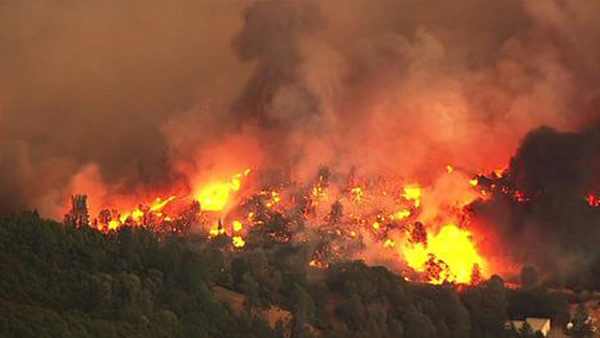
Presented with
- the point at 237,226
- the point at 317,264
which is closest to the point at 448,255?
the point at 317,264

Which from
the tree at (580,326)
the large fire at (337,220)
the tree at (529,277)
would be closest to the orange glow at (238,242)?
the large fire at (337,220)

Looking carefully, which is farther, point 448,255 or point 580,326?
point 448,255

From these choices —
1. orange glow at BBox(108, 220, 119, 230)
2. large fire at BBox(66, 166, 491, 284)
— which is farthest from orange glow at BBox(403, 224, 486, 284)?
orange glow at BBox(108, 220, 119, 230)

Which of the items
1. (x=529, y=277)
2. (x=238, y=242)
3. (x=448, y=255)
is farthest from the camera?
(x=448, y=255)

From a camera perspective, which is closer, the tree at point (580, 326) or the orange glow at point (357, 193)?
the tree at point (580, 326)

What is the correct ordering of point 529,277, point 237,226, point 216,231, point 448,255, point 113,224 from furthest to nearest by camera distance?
point 113,224
point 448,255
point 237,226
point 216,231
point 529,277

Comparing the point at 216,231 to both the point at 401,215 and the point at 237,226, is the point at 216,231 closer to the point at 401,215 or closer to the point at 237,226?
the point at 237,226

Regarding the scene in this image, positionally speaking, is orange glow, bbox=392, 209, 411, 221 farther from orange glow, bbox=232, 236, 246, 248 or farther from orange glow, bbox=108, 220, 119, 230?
orange glow, bbox=108, 220, 119, 230

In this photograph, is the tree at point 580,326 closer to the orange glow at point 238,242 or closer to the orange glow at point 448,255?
the orange glow at point 448,255
